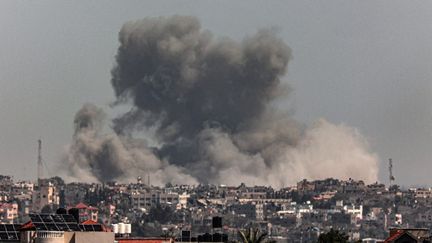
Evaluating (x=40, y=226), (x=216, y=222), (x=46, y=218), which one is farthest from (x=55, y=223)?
(x=216, y=222)

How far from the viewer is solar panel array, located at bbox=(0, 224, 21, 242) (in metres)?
73.8

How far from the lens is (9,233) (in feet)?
245

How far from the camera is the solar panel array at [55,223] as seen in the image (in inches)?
2857

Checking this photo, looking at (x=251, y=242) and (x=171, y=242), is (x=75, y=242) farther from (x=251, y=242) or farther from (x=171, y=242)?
(x=171, y=242)

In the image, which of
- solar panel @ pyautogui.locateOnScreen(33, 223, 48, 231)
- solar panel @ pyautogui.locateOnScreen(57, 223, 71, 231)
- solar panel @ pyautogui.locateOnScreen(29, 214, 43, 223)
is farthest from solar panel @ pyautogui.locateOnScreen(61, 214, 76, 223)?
solar panel @ pyautogui.locateOnScreen(33, 223, 48, 231)

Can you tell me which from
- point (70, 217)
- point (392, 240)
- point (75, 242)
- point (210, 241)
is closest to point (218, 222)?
point (210, 241)

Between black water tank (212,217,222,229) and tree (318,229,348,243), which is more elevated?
tree (318,229,348,243)

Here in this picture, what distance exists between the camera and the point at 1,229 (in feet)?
246

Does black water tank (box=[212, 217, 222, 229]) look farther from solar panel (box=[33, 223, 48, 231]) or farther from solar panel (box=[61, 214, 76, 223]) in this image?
solar panel (box=[33, 223, 48, 231])

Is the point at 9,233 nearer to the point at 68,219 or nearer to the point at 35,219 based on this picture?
the point at 35,219

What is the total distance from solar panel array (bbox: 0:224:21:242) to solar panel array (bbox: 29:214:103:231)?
3.21ft

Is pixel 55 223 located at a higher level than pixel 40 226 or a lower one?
higher

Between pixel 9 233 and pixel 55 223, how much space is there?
229 centimetres

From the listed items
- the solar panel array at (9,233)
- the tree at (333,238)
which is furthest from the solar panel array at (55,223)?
the tree at (333,238)
